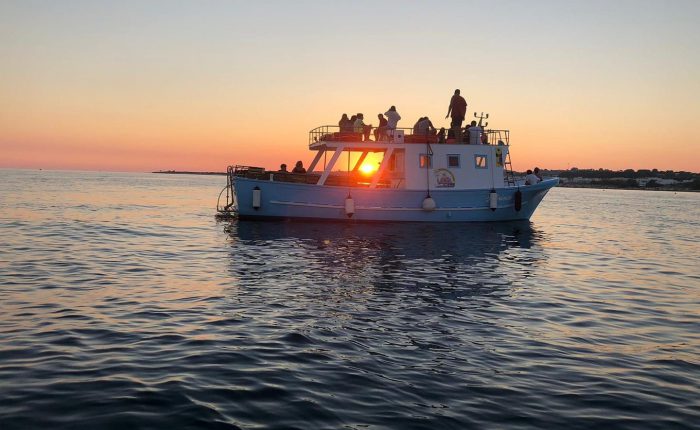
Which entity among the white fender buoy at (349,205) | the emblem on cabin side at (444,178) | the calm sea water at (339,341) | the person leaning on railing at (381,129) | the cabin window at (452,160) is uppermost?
the person leaning on railing at (381,129)

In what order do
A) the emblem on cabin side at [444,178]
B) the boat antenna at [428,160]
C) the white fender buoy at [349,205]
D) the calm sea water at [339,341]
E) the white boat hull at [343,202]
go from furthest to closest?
1. the emblem on cabin side at [444,178]
2. the boat antenna at [428,160]
3. the white boat hull at [343,202]
4. the white fender buoy at [349,205]
5. the calm sea water at [339,341]

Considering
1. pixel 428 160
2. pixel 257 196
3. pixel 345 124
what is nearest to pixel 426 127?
pixel 428 160

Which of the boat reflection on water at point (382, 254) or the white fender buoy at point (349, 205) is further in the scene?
the white fender buoy at point (349, 205)

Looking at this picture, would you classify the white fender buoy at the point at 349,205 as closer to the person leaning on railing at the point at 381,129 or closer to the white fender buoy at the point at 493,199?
the person leaning on railing at the point at 381,129

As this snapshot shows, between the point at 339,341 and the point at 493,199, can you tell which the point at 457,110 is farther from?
the point at 339,341

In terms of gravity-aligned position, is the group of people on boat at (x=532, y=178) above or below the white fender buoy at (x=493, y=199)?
above

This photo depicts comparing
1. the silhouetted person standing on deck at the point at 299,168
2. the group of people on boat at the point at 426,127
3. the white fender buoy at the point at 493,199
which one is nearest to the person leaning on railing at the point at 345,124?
the group of people on boat at the point at 426,127

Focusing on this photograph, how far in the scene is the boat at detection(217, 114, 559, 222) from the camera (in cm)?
→ 2561

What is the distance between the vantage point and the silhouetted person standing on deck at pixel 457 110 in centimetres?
2645

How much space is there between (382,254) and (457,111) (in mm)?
12678

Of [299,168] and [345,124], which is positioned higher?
[345,124]

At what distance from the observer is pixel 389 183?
26.9m

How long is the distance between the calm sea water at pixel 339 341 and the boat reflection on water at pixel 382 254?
146 mm

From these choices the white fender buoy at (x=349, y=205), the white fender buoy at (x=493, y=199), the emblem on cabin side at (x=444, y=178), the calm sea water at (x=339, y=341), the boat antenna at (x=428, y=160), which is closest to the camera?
the calm sea water at (x=339, y=341)
